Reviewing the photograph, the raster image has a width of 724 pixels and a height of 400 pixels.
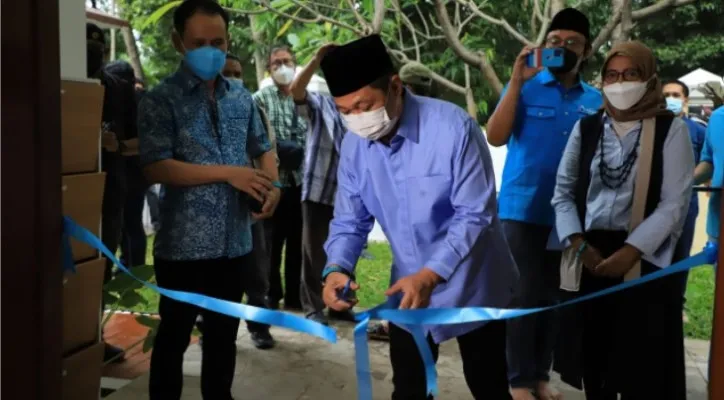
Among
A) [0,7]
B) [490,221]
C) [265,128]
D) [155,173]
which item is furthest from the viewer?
[265,128]

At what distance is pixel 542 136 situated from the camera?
290 centimetres

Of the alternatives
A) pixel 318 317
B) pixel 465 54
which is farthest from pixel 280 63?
pixel 318 317

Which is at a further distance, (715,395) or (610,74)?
(610,74)

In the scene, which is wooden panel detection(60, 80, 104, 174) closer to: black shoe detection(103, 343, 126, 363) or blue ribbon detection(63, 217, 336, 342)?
blue ribbon detection(63, 217, 336, 342)

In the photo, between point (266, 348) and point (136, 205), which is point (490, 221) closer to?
point (266, 348)

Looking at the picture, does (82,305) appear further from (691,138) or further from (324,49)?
(691,138)

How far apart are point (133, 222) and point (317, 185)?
4.22 ft

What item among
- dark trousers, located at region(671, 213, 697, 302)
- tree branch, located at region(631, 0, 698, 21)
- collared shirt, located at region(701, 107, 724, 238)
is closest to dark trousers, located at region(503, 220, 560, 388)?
dark trousers, located at region(671, 213, 697, 302)

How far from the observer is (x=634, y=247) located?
2258mm

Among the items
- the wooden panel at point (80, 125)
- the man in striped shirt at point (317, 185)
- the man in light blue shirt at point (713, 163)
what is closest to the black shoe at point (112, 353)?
the man in striped shirt at point (317, 185)

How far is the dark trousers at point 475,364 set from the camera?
203cm

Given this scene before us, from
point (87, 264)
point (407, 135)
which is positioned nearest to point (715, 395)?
point (407, 135)

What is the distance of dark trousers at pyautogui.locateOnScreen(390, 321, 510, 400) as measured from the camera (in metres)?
2.03

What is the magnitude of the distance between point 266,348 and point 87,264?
192cm
